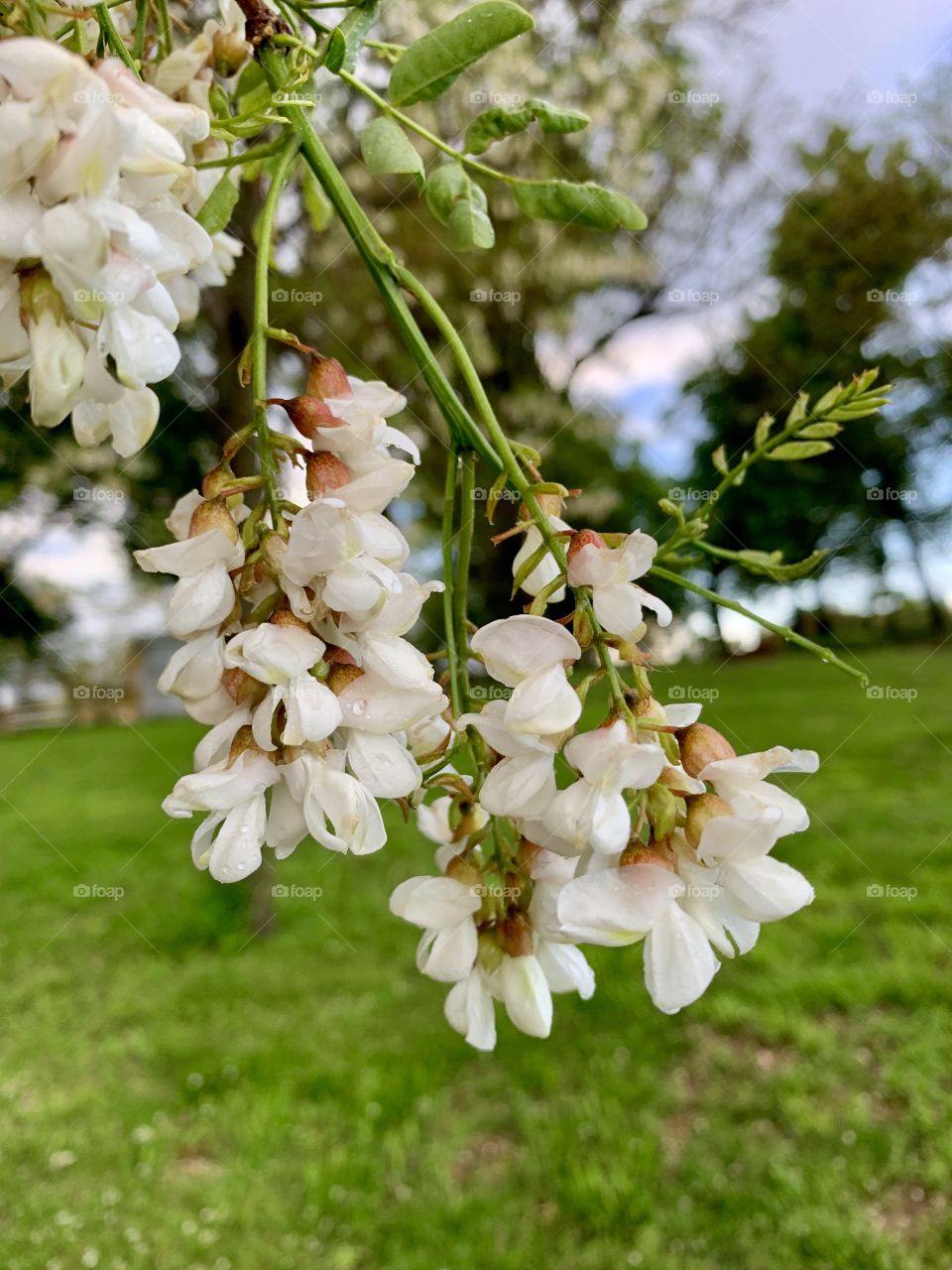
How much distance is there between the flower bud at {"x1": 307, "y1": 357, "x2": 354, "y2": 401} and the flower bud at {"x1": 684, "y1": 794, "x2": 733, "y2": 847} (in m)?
0.21

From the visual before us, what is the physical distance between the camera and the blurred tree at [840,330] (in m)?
6.34

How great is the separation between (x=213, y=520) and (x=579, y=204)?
27cm

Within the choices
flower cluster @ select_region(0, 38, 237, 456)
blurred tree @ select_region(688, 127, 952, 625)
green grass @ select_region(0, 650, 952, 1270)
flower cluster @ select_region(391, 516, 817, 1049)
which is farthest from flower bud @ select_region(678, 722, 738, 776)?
blurred tree @ select_region(688, 127, 952, 625)

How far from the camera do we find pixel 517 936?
0.45 metres

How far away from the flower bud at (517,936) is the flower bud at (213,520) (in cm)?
21

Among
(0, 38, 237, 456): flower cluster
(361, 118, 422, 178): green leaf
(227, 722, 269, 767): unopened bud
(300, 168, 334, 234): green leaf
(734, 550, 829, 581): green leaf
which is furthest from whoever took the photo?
(300, 168, 334, 234): green leaf

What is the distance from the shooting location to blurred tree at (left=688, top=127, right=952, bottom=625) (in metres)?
6.34

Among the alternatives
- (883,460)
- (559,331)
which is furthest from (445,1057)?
(883,460)

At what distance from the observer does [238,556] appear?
38cm

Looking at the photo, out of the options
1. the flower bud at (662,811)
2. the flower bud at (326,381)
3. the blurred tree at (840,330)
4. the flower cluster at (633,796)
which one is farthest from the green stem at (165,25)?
the blurred tree at (840,330)

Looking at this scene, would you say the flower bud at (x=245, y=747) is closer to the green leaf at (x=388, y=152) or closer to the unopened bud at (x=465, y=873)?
the unopened bud at (x=465, y=873)

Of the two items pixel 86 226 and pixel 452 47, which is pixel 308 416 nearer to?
pixel 86 226

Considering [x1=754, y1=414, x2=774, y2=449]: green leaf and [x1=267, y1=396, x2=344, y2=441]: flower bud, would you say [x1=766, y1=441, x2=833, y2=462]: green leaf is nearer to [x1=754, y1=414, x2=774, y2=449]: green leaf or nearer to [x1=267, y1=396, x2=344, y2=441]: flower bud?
[x1=754, y1=414, x2=774, y2=449]: green leaf

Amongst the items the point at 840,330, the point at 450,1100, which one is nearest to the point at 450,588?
the point at 450,1100
